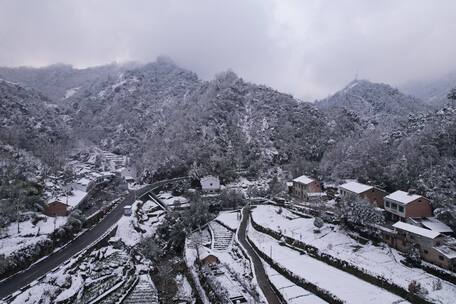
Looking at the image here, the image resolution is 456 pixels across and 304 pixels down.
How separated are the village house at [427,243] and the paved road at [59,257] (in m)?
28.0

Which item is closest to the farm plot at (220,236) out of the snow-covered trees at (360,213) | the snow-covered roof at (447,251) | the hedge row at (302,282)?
the hedge row at (302,282)

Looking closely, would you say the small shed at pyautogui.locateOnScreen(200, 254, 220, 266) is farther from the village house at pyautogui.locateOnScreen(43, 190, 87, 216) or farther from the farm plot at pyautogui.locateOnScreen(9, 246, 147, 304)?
the village house at pyautogui.locateOnScreen(43, 190, 87, 216)

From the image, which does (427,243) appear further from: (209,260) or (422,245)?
(209,260)

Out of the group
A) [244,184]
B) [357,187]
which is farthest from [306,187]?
[244,184]

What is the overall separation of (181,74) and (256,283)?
119 m

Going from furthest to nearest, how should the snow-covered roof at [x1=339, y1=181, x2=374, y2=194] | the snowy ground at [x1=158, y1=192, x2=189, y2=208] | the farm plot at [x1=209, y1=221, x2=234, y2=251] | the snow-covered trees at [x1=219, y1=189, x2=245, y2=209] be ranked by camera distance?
the snowy ground at [x1=158, y1=192, x2=189, y2=208] < the snow-covered trees at [x1=219, y1=189, x2=245, y2=209] < the snow-covered roof at [x1=339, y1=181, x2=374, y2=194] < the farm plot at [x1=209, y1=221, x2=234, y2=251]

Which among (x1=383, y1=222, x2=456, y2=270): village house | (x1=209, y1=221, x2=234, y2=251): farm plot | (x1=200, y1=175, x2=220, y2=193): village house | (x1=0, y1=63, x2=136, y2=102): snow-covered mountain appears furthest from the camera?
(x1=0, y1=63, x2=136, y2=102): snow-covered mountain

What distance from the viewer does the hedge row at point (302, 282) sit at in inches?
797

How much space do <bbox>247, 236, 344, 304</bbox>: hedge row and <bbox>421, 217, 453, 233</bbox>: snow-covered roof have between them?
10899 millimetres

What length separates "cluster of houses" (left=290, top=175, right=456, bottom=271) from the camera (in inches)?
867

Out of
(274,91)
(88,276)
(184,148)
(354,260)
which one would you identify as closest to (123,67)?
(274,91)

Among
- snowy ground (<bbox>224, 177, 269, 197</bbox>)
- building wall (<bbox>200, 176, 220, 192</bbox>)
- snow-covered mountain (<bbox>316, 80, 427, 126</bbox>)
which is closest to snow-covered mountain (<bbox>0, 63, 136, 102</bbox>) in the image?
snow-covered mountain (<bbox>316, 80, 427, 126</bbox>)

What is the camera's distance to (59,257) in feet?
95.1

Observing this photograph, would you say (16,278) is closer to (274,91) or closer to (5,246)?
(5,246)
